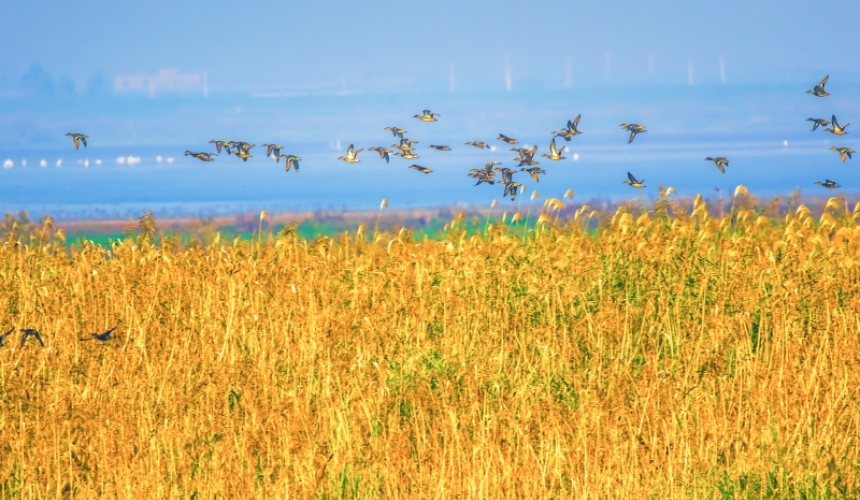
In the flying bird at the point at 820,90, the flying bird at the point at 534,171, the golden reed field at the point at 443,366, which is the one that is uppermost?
the flying bird at the point at 820,90

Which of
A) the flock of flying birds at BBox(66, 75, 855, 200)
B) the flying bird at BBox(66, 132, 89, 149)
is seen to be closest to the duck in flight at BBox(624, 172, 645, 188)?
the flock of flying birds at BBox(66, 75, 855, 200)

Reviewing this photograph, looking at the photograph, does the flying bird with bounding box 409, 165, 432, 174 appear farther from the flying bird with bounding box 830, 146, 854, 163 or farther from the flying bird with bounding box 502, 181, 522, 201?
the flying bird with bounding box 830, 146, 854, 163

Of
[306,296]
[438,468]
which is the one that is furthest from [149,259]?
[438,468]

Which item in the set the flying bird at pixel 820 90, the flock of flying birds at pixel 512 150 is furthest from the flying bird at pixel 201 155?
the flying bird at pixel 820 90

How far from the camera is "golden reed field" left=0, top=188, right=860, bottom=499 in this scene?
12.6ft

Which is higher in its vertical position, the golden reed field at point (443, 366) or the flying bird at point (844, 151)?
the flying bird at point (844, 151)

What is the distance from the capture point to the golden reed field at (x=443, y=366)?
12.6 ft

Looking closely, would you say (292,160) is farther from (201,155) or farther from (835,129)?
(835,129)

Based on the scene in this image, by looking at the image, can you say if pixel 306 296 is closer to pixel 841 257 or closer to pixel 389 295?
pixel 389 295

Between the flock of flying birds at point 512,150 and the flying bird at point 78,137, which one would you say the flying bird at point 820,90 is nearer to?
the flock of flying birds at point 512,150

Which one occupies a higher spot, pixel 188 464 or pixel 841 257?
pixel 841 257

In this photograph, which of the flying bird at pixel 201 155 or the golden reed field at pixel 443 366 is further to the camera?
the flying bird at pixel 201 155

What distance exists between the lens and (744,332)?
548 centimetres

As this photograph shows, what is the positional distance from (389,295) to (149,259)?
198cm
